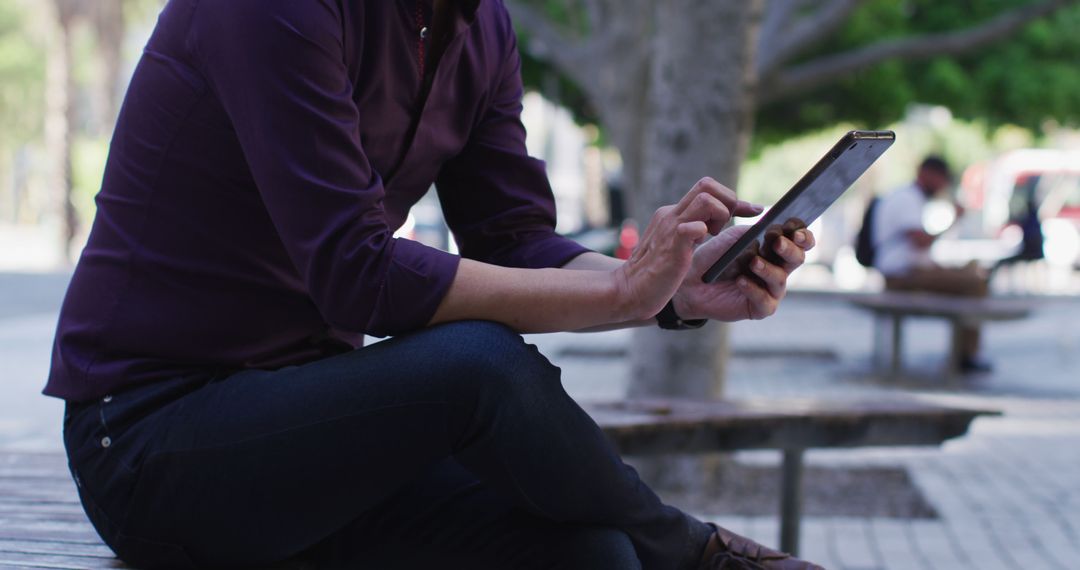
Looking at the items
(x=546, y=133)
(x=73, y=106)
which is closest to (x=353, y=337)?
(x=73, y=106)

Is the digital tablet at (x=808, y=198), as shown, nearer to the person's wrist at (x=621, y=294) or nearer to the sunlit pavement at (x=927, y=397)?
the person's wrist at (x=621, y=294)

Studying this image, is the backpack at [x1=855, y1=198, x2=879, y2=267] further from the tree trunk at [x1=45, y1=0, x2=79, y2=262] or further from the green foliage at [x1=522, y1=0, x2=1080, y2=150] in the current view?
the tree trunk at [x1=45, y1=0, x2=79, y2=262]

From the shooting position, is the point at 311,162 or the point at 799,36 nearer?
the point at 311,162

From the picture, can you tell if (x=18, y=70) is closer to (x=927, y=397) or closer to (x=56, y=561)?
(x=927, y=397)

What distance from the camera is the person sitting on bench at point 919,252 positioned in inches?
376

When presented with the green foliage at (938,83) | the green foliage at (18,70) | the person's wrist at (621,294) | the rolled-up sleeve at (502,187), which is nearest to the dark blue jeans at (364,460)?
the person's wrist at (621,294)

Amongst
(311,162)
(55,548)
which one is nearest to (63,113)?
(55,548)

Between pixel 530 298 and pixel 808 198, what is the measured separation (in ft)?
1.46

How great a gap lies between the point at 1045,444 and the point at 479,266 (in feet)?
17.9

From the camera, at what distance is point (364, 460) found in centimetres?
191

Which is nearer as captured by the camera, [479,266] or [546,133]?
[479,266]

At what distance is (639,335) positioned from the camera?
561 cm

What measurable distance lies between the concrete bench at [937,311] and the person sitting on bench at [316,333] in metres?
7.20

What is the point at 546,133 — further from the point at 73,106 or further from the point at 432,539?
the point at 432,539
